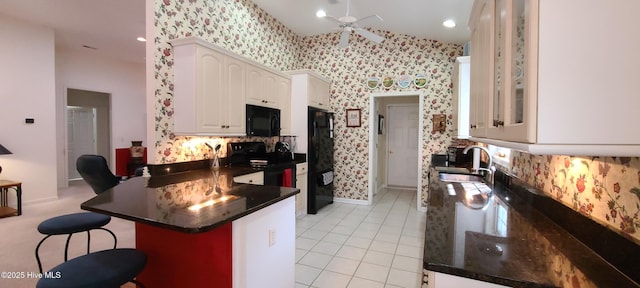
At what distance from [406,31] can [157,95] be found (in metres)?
3.70

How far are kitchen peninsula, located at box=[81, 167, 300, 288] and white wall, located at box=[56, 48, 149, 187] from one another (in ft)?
17.4

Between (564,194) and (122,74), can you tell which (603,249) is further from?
(122,74)

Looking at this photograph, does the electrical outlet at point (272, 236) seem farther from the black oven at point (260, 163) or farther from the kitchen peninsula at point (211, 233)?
the black oven at point (260, 163)

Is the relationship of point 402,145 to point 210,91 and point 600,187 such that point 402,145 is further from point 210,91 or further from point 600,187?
point 600,187

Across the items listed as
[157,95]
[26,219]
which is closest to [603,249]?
[157,95]

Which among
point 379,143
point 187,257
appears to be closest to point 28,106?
point 187,257

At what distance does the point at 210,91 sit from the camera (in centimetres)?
300

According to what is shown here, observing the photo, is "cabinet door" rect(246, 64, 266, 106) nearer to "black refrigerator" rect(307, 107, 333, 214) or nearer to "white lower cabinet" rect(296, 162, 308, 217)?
"black refrigerator" rect(307, 107, 333, 214)

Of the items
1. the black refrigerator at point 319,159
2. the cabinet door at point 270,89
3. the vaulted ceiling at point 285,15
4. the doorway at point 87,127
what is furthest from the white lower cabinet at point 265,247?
the doorway at point 87,127

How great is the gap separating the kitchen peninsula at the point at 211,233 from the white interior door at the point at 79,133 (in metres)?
6.81

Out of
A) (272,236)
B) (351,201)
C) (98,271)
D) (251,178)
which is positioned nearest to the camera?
(98,271)

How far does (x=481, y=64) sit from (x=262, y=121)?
2.81 meters

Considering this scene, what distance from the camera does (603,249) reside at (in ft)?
3.34

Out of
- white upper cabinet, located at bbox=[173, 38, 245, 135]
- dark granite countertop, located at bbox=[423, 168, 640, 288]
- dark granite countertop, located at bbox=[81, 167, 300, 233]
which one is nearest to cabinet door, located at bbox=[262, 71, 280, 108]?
white upper cabinet, located at bbox=[173, 38, 245, 135]
